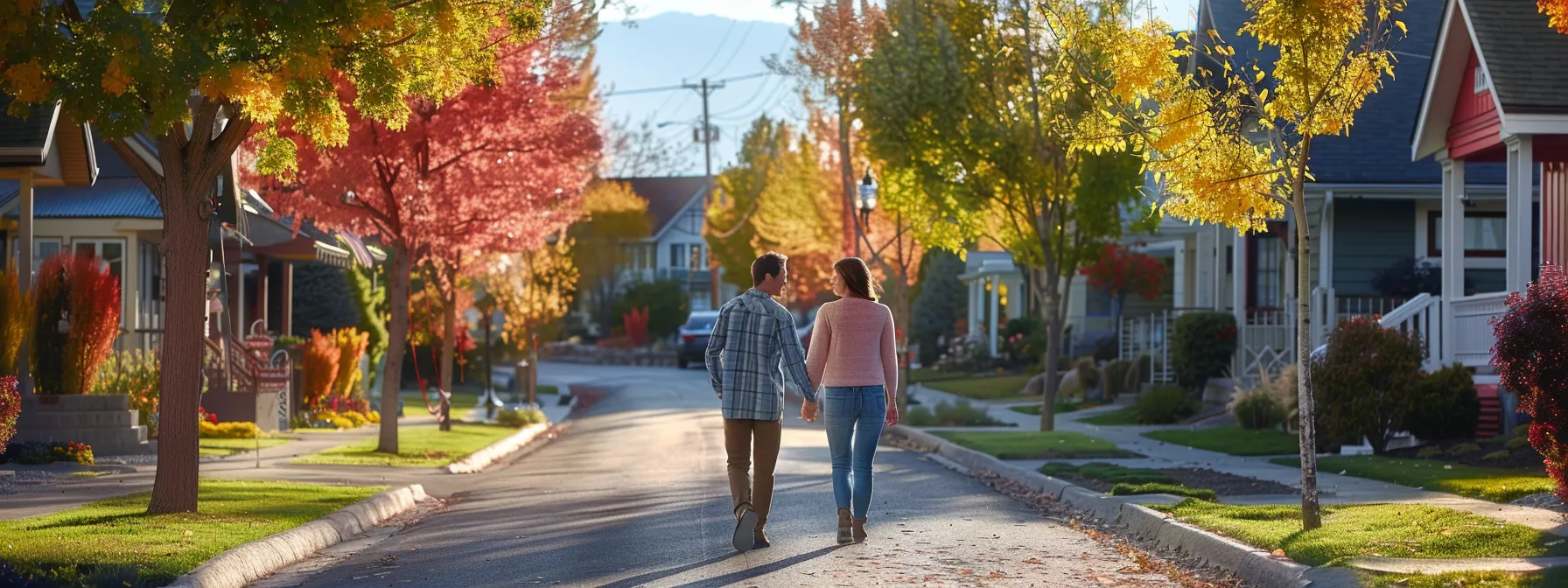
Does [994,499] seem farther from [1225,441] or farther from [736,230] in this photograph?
[736,230]

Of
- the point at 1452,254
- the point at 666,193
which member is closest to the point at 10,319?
the point at 1452,254

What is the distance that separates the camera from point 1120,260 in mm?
39844

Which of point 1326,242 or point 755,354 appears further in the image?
point 1326,242

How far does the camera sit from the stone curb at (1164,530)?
923cm

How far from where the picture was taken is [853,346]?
36.2 ft

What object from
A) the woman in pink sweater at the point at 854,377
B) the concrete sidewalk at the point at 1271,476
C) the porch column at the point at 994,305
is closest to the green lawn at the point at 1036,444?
the concrete sidewalk at the point at 1271,476

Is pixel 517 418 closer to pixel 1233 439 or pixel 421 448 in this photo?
pixel 421 448

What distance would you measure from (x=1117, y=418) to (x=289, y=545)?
63.3 feet

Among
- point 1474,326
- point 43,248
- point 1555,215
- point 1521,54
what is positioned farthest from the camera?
point 43,248

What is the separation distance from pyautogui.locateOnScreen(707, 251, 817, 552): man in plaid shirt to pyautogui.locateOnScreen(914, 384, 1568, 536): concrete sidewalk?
4.21 meters

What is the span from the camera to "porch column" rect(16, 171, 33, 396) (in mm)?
17328

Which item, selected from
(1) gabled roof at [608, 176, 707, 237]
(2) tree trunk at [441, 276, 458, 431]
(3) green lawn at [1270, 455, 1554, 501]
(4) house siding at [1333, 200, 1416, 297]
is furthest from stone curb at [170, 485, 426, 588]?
(1) gabled roof at [608, 176, 707, 237]

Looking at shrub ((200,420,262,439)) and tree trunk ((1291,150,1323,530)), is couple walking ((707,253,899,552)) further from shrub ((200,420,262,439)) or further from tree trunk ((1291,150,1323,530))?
shrub ((200,420,262,439))

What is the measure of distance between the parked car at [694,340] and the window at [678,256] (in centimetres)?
3671
